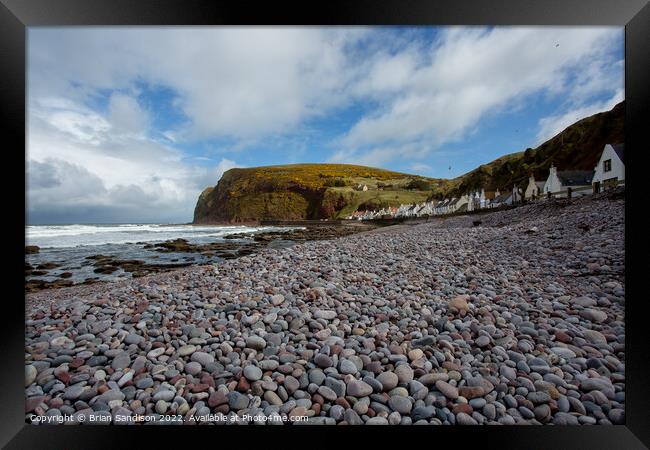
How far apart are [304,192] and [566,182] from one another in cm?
267

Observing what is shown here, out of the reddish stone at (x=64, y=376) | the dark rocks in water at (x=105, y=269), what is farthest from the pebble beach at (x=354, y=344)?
the dark rocks in water at (x=105, y=269)

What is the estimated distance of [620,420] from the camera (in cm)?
131

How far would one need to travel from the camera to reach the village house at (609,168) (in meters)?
1.70

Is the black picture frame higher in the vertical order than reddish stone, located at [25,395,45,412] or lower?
higher

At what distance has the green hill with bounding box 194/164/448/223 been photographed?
2443mm

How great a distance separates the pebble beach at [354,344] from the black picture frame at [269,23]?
0.07 metres

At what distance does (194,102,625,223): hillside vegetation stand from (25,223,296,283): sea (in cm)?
27

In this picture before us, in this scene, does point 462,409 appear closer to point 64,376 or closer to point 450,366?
point 450,366

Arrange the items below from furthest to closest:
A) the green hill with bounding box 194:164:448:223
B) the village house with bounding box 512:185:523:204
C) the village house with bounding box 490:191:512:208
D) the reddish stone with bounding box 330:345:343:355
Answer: the village house with bounding box 490:191:512:208, the village house with bounding box 512:185:523:204, the green hill with bounding box 194:164:448:223, the reddish stone with bounding box 330:345:343:355

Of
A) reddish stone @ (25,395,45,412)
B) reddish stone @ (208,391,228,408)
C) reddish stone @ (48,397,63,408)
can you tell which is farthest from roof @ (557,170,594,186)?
reddish stone @ (25,395,45,412)

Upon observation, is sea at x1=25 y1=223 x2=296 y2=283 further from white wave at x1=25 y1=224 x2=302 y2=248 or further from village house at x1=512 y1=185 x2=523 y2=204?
village house at x1=512 y1=185 x2=523 y2=204

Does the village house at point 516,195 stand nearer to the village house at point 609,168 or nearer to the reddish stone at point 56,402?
the village house at point 609,168

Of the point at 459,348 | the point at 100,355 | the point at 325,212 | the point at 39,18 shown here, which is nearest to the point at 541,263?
the point at 459,348

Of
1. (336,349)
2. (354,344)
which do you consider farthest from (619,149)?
(336,349)
